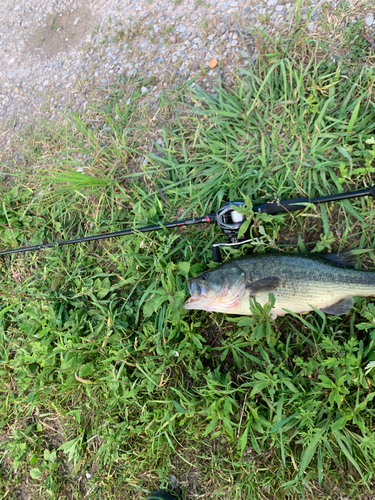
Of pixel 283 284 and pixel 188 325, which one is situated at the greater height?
pixel 283 284

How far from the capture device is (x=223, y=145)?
3125mm

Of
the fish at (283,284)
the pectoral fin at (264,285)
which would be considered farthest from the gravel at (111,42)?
the pectoral fin at (264,285)

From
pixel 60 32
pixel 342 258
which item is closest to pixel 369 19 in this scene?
pixel 342 258

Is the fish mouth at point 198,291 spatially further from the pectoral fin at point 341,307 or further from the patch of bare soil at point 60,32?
the patch of bare soil at point 60,32

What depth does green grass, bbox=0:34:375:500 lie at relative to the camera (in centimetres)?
258

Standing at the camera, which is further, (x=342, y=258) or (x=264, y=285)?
(x=342, y=258)

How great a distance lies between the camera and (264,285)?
8.45ft

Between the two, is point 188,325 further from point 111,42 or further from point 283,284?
point 111,42

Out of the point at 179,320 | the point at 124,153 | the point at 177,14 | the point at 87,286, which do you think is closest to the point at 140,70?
the point at 177,14

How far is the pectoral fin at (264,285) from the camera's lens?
2.56 m

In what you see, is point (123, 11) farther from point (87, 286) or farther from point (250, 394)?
point (250, 394)

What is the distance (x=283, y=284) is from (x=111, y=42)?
3934mm

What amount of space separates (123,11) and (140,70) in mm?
1047

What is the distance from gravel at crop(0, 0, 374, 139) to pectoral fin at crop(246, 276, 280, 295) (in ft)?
7.64
